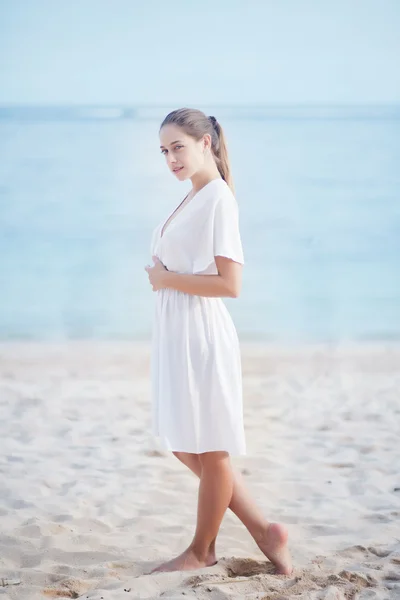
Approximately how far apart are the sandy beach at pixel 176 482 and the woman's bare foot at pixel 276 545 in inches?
1.6

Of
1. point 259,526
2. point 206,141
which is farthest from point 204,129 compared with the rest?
point 259,526

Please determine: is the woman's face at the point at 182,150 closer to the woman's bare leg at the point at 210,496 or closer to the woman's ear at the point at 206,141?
the woman's ear at the point at 206,141

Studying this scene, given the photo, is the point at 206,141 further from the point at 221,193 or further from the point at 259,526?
the point at 259,526

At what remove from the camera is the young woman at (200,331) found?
225cm

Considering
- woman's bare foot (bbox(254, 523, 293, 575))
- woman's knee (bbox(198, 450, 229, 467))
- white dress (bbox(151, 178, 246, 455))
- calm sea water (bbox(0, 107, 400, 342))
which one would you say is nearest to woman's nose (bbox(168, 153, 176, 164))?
white dress (bbox(151, 178, 246, 455))

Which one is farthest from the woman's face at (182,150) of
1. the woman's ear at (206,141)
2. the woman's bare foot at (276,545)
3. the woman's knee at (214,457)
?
the woman's bare foot at (276,545)

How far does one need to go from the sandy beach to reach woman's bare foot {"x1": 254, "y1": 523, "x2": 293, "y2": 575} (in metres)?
0.04

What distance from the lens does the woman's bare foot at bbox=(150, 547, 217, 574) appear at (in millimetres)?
2369

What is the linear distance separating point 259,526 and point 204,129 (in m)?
1.05

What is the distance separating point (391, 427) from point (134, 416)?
123 centimetres

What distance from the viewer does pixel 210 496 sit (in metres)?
2.30

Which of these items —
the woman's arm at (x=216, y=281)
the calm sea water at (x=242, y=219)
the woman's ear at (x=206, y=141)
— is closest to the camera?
the woman's arm at (x=216, y=281)

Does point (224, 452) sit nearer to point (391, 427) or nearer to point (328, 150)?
point (391, 427)

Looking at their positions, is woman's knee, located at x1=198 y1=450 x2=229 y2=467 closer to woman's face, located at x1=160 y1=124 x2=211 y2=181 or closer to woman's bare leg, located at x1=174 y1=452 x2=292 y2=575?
woman's bare leg, located at x1=174 y1=452 x2=292 y2=575
